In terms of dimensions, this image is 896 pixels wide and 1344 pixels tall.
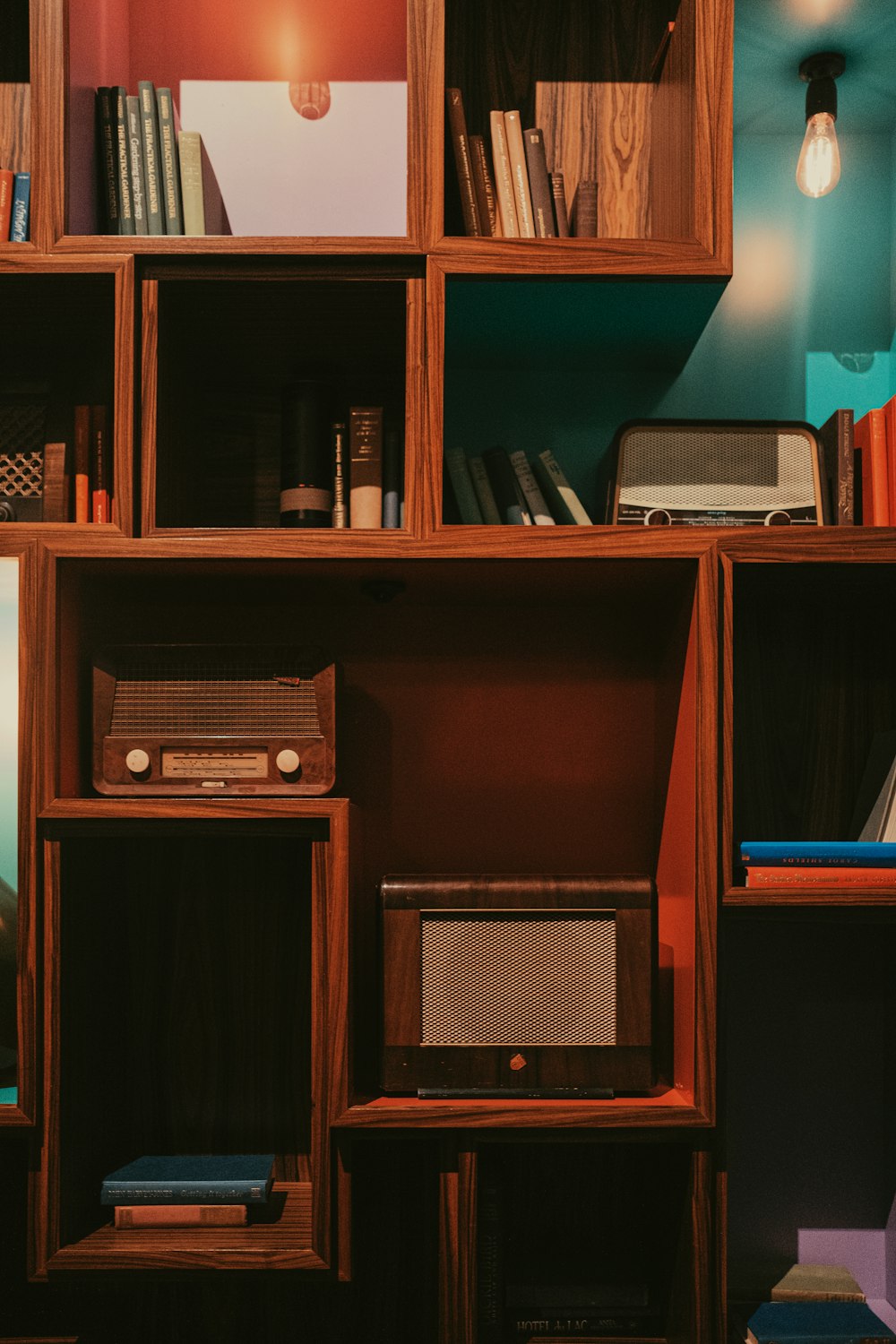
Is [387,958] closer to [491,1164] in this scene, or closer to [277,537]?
[491,1164]

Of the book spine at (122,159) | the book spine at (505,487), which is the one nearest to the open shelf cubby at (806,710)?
the book spine at (505,487)

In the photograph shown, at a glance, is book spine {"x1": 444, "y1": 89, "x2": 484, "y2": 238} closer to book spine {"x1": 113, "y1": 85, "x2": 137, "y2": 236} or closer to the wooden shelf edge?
book spine {"x1": 113, "y1": 85, "x2": 137, "y2": 236}

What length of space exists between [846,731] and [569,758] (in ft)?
1.62

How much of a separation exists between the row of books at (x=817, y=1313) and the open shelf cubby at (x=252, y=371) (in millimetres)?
1352

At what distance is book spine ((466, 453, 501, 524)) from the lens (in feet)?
5.50

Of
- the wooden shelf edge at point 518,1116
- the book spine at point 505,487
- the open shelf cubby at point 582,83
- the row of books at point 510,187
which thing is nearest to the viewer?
the wooden shelf edge at point 518,1116

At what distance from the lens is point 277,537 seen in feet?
4.98

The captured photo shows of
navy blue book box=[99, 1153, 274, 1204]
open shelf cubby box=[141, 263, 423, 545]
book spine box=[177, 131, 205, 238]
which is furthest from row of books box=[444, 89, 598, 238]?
navy blue book box=[99, 1153, 274, 1204]

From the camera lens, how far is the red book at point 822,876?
1.49m

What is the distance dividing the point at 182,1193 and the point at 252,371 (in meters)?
1.33

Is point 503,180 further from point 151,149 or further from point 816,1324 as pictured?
point 816,1324

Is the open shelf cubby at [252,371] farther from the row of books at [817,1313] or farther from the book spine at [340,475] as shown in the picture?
the row of books at [817,1313]

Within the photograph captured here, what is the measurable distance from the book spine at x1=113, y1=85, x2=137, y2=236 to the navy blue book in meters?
1.42

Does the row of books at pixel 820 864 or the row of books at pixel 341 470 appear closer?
the row of books at pixel 820 864
